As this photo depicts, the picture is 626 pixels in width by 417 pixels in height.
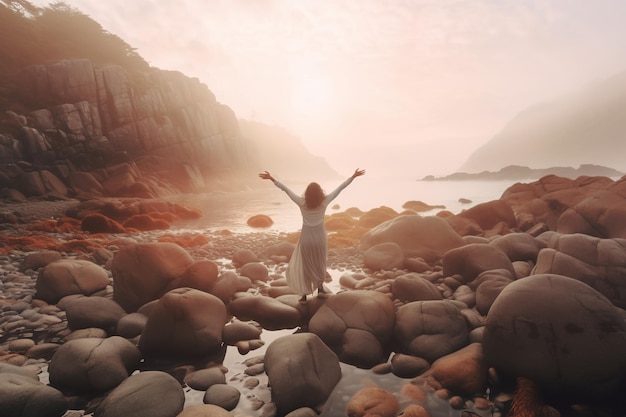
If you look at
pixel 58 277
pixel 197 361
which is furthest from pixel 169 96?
pixel 197 361

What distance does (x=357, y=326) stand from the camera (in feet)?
17.1

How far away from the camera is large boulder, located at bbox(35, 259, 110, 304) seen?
6777 millimetres

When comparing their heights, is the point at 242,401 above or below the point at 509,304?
below

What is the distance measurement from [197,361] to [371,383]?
272 centimetres

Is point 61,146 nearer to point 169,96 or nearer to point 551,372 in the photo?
point 169,96

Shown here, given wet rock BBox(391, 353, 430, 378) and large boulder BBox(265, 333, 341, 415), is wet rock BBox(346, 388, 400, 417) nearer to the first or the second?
large boulder BBox(265, 333, 341, 415)

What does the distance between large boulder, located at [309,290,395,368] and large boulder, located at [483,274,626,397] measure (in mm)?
1543

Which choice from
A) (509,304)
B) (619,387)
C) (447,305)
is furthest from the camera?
(447,305)

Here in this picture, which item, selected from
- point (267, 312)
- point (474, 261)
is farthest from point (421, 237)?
point (267, 312)

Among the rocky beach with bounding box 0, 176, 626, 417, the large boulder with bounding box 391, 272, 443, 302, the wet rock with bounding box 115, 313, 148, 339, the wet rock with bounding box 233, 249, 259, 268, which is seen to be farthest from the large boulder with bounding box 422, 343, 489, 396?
the wet rock with bounding box 233, 249, 259, 268

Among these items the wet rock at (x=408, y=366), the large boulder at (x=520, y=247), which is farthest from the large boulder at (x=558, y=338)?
the large boulder at (x=520, y=247)

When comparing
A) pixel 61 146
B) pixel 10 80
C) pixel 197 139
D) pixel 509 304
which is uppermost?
pixel 10 80

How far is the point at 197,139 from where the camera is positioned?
59.0 metres

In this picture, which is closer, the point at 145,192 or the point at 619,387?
the point at 619,387
